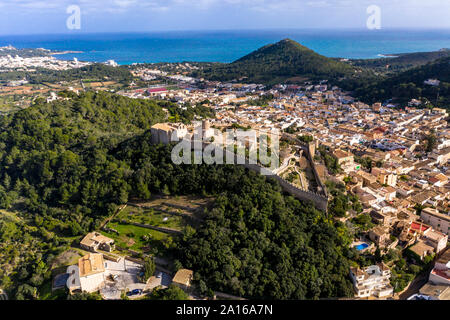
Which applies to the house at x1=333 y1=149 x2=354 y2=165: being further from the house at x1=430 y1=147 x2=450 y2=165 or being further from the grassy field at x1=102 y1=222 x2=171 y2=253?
the grassy field at x1=102 y1=222 x2=171 y2=253

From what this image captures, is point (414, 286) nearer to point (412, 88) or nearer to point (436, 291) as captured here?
point (436, 291)

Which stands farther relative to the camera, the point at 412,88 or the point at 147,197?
the point at 412,88

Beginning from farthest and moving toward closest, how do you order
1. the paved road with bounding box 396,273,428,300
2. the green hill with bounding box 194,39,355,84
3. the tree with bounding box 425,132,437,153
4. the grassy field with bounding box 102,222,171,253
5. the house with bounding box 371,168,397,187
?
the green hill with bounding box 194,39,355,84 → the tree with bounding box 425,132,437,153 → the house with bounding box 371,168,397,187 → the grassy field with bounding box 102,222,171,253 → the paved road with bounding box 396,273,428,300

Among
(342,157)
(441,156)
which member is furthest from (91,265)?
(441,156)

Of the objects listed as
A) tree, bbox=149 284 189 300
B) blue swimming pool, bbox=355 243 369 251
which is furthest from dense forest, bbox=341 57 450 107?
tree, bbox=149 284 189 300

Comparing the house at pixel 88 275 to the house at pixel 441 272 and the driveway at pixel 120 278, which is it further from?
the house at pixel 441 272

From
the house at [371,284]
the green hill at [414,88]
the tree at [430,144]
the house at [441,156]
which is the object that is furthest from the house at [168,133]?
the green hill at [414,88]
